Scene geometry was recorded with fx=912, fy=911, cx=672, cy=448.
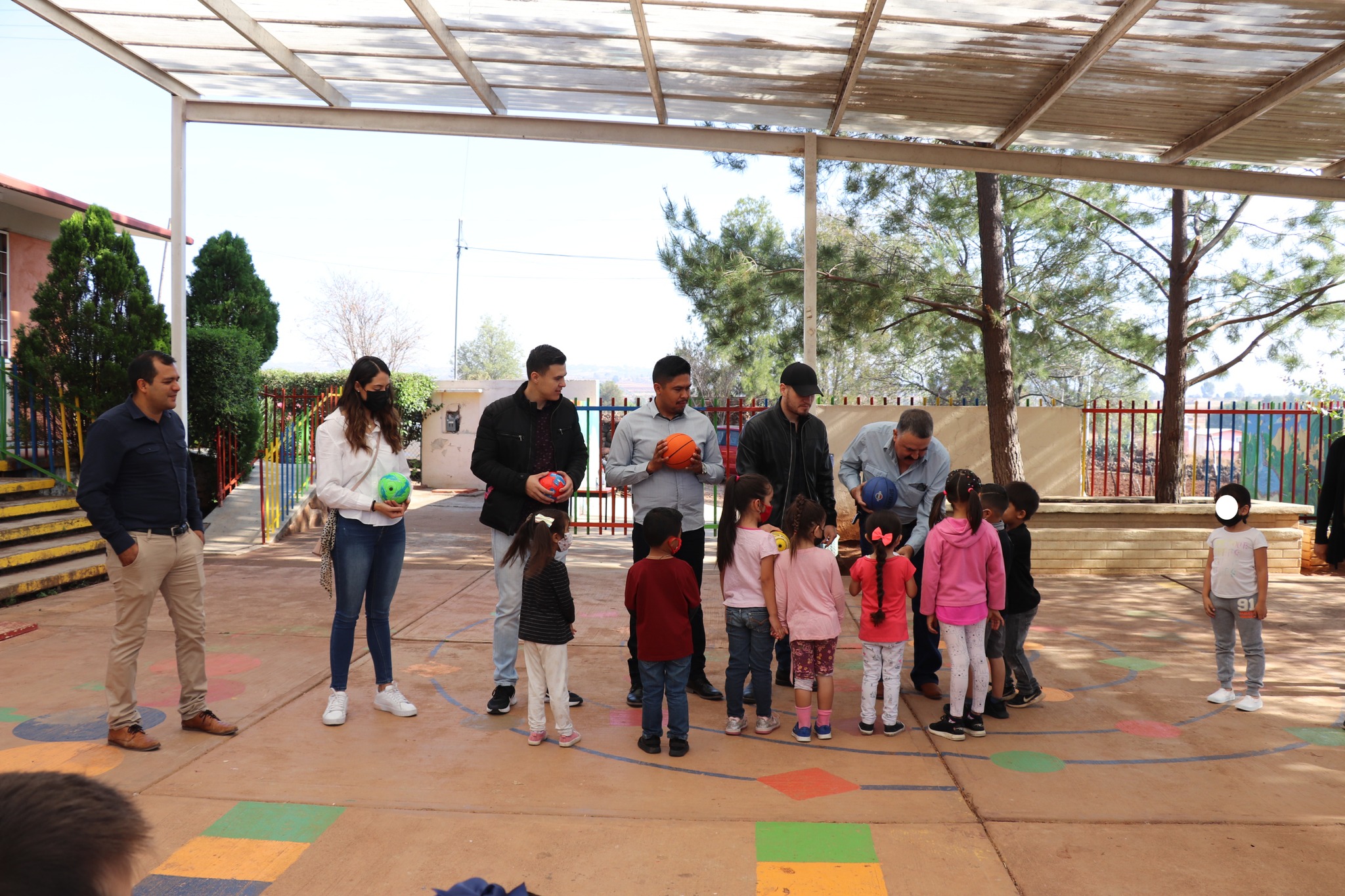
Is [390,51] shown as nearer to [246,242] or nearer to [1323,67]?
[1323,67]

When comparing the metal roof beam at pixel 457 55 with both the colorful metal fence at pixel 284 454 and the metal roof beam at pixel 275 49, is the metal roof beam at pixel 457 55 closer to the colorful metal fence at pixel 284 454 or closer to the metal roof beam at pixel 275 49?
the metal roof beam at pixel 275 49

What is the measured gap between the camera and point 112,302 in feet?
32.0

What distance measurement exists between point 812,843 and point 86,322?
9.51 meters

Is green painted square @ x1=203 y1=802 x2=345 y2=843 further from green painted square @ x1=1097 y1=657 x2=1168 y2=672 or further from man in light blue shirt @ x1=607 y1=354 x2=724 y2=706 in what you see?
green painted square @ x1=1097 y1=657 x2=1168 y2=672

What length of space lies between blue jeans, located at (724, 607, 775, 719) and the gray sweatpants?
2.64 metres

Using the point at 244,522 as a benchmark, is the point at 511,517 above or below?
above

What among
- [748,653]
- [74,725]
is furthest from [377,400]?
[748,653]

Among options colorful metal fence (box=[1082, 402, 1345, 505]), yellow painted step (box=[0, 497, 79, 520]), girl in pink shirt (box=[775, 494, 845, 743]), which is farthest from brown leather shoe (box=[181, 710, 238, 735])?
colorful metal fence (box=[1082, 402, 1345, 505])

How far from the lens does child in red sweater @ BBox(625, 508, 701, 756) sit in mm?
4133

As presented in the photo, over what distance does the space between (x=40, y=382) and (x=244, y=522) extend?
98.7 inches

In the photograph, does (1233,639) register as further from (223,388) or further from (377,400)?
(223,388)

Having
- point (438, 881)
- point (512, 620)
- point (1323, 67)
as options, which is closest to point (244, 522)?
point (512, 620)

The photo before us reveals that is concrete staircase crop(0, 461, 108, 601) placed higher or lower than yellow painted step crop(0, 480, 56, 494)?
lower

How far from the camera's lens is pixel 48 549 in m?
8.05
